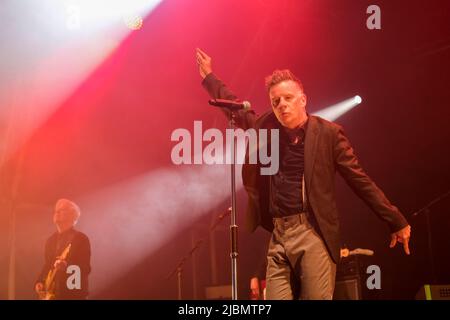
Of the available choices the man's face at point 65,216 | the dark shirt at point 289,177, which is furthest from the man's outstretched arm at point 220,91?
the man's face at point 65,216

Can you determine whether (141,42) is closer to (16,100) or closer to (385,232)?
(16,100)

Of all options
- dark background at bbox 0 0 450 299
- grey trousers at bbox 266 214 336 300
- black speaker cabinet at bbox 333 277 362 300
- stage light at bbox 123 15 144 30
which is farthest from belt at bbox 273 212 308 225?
dark background at bbox 0 0 450 299

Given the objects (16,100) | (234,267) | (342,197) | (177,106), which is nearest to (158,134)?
(177,106)

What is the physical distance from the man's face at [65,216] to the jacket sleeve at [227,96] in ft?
10.7

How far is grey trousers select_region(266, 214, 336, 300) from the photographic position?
9.40 feet

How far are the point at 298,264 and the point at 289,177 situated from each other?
465 millimetres

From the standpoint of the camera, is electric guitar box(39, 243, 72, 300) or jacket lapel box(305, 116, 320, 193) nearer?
jacket lapel box(305, 116, 320, 193)

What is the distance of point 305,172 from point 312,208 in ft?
0.64

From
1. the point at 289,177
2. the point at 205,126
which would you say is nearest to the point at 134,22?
the point at 205,126

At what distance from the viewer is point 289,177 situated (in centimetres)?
302

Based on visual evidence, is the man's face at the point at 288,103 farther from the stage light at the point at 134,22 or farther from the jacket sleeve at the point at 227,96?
the stage light at the point at 134,22

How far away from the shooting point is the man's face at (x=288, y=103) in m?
3.15

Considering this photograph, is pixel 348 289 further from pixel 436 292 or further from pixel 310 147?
pixel 310 147

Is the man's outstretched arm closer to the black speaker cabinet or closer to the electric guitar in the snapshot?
the black speaker cabinet
